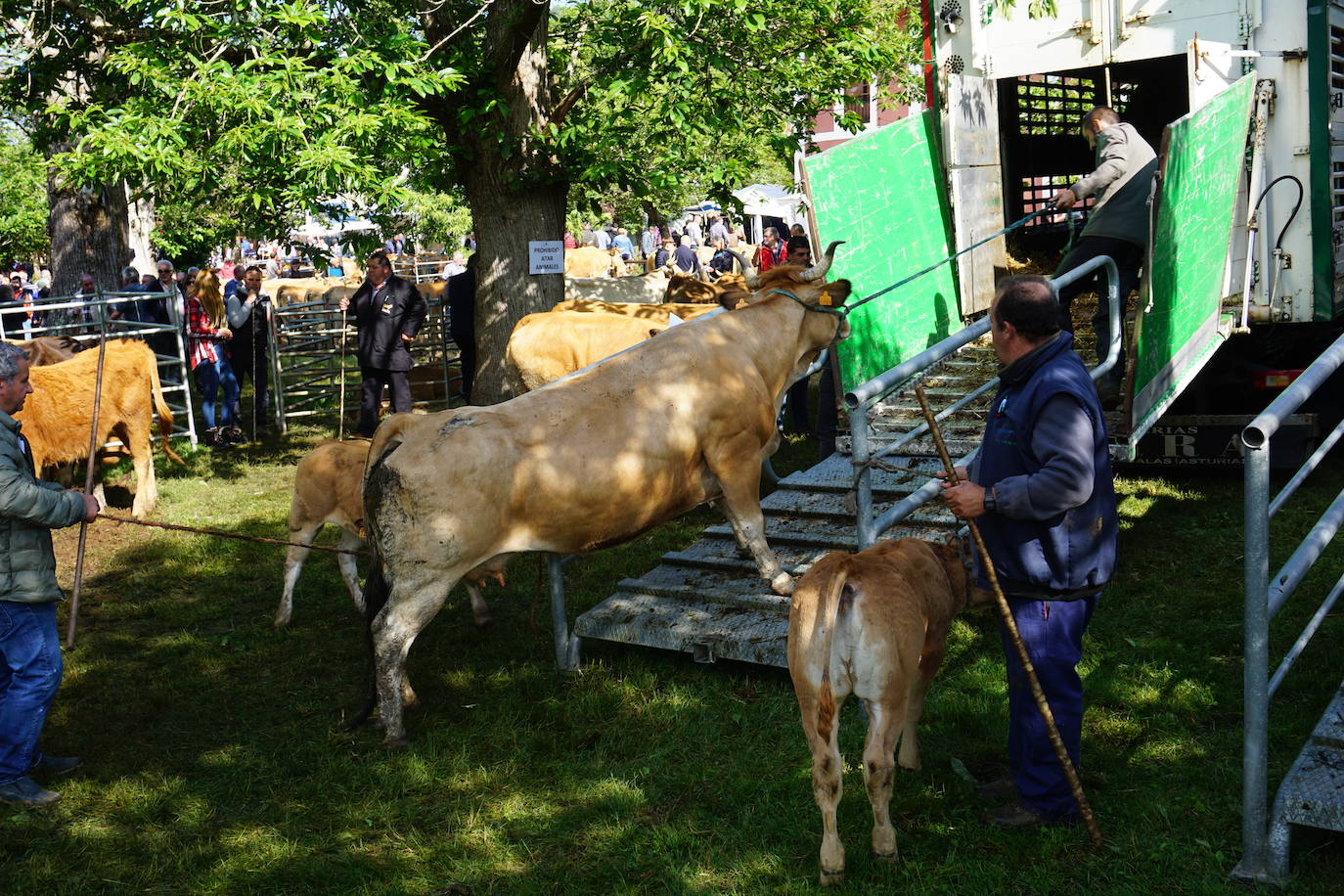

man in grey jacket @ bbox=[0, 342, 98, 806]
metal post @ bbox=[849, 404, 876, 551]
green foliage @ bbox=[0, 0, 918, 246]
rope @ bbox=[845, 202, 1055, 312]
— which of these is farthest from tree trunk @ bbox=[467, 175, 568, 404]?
metal post @ bbox=[849, 404, 876, 551]

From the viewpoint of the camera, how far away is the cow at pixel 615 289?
51.0 ft

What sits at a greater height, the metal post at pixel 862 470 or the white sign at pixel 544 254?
the white sign at pixel 544 254

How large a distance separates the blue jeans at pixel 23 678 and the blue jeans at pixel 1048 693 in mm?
4038

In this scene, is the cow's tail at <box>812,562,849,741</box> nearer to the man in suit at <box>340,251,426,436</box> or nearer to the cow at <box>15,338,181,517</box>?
the cow at <box>15,338,181,517</box>

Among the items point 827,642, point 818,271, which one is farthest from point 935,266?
point 827,642

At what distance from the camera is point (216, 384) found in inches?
550

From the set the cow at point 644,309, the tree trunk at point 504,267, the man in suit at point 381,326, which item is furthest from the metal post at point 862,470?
the tree trunk at point 504,267

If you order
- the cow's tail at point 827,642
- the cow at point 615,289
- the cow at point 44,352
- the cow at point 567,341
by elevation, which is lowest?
the cow's tail at point 827,642

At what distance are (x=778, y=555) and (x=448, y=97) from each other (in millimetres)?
6989

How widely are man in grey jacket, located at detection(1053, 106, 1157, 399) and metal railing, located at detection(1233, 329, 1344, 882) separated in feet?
10.7

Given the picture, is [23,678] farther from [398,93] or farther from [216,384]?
[216,384]

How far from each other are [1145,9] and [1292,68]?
1.05 metres

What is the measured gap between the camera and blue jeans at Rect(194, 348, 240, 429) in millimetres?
13727

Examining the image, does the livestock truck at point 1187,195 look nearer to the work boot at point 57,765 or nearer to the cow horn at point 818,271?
the cow horn at point 818,271
